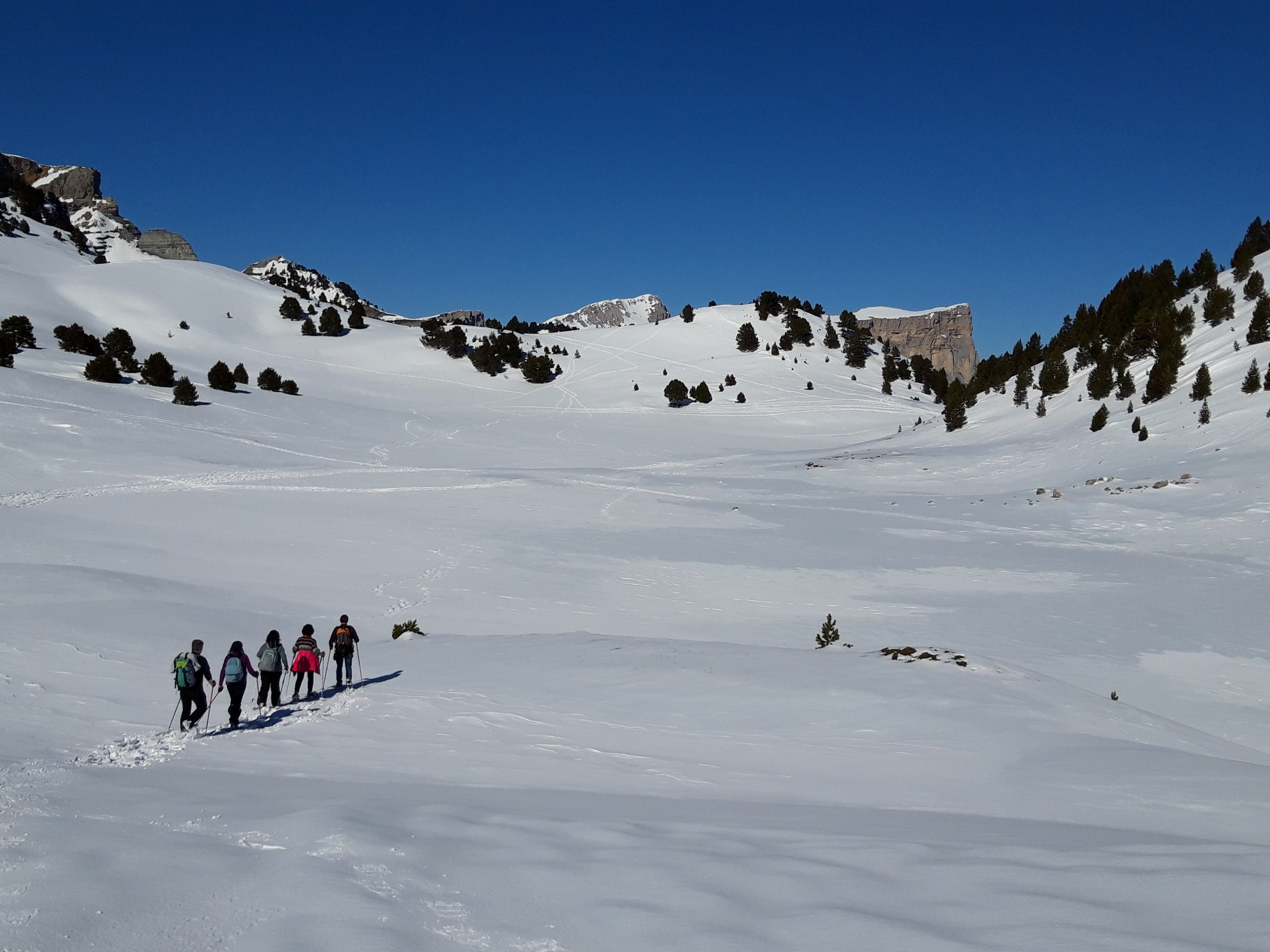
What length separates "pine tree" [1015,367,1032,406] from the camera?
45.6 metres

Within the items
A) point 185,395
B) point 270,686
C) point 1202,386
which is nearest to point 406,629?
point 270,686

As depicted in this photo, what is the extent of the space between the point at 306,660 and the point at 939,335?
127 meters

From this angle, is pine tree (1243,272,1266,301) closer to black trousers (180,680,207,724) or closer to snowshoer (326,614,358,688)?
snowshoer (326,614,358,688)

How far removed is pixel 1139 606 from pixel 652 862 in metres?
15.9

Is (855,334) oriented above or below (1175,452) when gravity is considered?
above

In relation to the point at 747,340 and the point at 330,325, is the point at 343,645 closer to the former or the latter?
the point at 330,325

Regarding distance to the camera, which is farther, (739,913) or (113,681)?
(113,681)

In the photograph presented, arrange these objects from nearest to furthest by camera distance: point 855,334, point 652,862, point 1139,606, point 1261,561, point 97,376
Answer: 1. point 652,862
2. point 1139,606
3. point 1261,561
4. point 97,376
5. point 855,334

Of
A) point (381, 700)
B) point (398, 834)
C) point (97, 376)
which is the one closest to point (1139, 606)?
point (381, 700)

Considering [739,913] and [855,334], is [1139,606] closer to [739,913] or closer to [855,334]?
[739,913]

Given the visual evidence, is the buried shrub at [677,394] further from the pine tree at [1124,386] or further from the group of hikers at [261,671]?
the group of hikers at [261,671]

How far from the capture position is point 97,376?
41.7 meters

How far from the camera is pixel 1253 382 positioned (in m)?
30.2

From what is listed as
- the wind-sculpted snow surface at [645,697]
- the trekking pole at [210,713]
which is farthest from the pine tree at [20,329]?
the trekking pole at [210,713]
